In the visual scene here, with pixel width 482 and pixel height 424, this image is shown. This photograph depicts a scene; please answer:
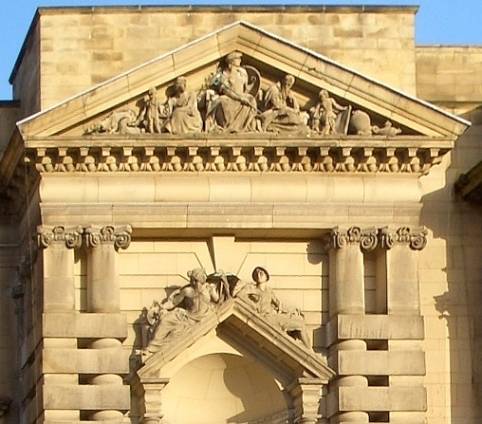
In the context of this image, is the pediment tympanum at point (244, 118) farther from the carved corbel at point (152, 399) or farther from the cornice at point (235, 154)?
the carved corbel at point (152, 399)

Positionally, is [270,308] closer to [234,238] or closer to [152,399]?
[234,238]

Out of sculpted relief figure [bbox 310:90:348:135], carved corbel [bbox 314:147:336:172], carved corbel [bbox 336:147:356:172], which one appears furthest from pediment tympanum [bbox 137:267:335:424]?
sculpted relief figure [bbox 310:90:348:135]


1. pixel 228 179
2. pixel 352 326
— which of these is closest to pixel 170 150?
pixel 228 179

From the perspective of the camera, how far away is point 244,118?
4209cm

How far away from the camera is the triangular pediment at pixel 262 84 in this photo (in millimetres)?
41875

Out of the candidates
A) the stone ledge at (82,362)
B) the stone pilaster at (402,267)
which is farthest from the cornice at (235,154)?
the stone ledge at (82,362)

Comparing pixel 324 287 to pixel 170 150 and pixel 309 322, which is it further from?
pixel 170 150

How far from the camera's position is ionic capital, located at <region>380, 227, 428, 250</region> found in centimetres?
4212

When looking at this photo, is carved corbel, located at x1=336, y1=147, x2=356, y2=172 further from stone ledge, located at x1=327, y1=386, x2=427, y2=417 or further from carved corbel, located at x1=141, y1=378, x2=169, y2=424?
carved corbel, located at x1=141, y1=378, x2=169, y2=424

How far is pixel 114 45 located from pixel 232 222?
11.7 feet

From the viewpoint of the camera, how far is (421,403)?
137ft

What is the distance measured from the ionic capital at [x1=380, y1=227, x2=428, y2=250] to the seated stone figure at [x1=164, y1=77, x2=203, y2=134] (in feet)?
10.5

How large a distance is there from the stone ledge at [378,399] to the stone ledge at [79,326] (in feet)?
11.2

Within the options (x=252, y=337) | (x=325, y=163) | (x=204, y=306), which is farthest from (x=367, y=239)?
(x=204, y=306)
